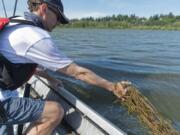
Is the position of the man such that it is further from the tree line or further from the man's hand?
the tree line

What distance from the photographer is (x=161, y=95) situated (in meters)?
11.8

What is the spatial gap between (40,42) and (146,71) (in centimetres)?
1147

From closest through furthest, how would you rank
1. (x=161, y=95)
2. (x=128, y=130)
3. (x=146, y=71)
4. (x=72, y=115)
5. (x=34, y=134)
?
(x=34, y=134) < (x=72, y=115) < (x=128, y=130) < (x=161, y=95) < (x=146, y=71)

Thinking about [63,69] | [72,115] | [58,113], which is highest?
[63,69]

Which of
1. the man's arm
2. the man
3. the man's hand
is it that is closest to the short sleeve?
the man

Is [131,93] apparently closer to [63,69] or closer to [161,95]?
[63,69]

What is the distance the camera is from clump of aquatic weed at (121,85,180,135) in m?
4.77

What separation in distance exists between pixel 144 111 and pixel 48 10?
61.4 inches

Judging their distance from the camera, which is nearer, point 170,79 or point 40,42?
point 40,42

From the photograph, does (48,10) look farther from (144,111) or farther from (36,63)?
(144,111)

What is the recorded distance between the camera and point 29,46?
14.3ft

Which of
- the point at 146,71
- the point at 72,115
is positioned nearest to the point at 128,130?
the point at 72,115

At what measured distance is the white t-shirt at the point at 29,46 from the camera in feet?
14.3

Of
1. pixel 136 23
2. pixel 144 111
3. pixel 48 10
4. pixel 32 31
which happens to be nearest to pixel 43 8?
pixel 48 10
